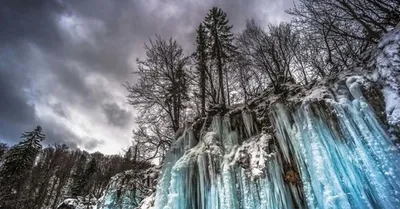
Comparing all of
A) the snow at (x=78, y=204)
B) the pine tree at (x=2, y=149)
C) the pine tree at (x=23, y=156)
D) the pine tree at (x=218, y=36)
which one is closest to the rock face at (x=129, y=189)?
the snow at (x=78, y=204)

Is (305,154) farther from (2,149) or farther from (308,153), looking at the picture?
(2,149)

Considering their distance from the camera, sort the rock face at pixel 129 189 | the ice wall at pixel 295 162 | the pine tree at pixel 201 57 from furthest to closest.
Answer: the pine tree at pixel 201 57
the rock face at pixel 129 189
the ice wall at pixel 295 162

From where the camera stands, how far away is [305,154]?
13.5ft

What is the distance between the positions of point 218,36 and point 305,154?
11.0 metres

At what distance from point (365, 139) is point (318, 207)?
4.27 feet

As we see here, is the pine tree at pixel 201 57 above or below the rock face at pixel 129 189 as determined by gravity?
above

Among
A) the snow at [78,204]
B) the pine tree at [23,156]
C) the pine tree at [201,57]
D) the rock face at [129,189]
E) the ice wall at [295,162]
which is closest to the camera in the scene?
the ice wall at [295,162]

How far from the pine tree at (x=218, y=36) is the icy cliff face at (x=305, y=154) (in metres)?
7.36

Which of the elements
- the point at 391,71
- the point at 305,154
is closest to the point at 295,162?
the point at 305,154

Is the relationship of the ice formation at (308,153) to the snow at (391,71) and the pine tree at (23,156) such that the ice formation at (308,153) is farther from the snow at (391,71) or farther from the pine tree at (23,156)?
the pine tree at (23,156)

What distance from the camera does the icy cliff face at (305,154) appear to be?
128 inches

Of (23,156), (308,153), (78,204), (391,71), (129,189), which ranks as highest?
(23,156)

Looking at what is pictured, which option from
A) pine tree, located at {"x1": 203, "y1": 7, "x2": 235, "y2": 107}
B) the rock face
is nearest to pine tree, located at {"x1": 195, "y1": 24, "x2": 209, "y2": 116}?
pine tree, located at {"x1": 203, "y1": 7, "x2": 235, "y2": 107}

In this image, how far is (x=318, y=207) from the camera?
353cm
